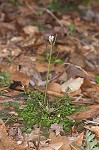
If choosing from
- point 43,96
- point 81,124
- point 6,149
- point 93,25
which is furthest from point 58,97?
point 93,25

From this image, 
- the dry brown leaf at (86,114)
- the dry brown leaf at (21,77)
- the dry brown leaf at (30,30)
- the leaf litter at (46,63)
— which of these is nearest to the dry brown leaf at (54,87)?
the leaf litter at (46,63)

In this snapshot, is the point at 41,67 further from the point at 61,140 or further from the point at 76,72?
the point at 61,140

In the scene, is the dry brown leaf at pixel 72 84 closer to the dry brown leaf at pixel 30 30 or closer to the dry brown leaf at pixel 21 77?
the dry brown leaf at pixel 21 77

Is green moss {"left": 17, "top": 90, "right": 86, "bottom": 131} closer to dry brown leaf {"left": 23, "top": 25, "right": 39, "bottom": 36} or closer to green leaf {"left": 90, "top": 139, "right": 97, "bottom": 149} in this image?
green leaf {"left": 90, "top": 139, "right": 97, "bottom": 149}

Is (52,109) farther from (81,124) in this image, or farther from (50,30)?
(50,30)

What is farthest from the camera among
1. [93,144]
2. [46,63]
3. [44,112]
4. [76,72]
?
[46,63]

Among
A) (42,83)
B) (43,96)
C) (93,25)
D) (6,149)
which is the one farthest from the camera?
(93,25)

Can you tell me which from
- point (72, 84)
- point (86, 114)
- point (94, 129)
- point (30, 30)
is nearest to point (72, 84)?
point (72, 84)

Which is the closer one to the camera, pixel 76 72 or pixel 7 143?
pixel 7 143
